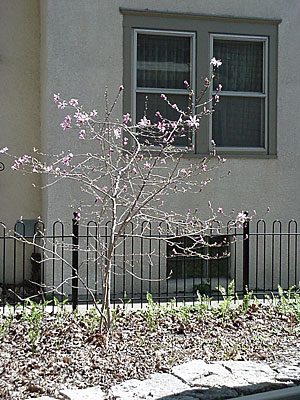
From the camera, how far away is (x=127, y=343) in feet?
23.1

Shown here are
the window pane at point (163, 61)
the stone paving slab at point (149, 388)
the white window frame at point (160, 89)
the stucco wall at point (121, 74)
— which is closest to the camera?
the stone paving slab at point (149, 388)

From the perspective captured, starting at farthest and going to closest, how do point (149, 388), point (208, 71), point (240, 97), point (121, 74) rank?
point (240, 97) → point (208, 71) → point (121, 74) → point (149, 388)

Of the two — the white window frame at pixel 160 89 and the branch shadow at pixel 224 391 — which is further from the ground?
the white window frame at pixel 160 89

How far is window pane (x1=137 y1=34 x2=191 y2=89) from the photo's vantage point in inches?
418

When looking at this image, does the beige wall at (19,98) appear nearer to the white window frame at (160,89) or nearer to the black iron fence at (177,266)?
the black iron fence at (177,266)

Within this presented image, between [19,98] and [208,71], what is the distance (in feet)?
9.83

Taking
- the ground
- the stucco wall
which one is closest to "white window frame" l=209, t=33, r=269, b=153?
the stucco wall

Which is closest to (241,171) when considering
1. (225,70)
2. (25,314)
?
(225,70)

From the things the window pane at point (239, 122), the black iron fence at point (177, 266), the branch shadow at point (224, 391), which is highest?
the window pane at point (239, 122)

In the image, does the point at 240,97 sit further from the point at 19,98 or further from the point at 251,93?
the point at 19,98

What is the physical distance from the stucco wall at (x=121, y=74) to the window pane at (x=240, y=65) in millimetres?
349

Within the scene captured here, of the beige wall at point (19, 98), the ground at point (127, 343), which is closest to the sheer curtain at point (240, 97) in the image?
the beige wall at point (19, 98)

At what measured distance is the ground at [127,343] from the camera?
19.8 ft

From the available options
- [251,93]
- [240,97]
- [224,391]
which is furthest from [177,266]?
[224,391]
